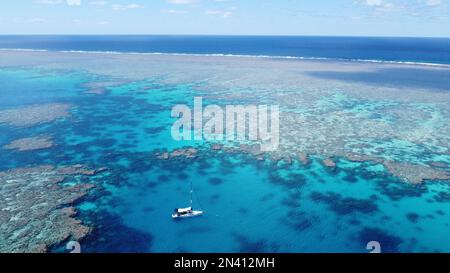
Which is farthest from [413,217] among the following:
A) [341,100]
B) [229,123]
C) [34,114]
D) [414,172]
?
[34,114]

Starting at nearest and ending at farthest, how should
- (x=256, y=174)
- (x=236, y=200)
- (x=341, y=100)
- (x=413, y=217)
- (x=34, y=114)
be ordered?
(x=413, y=217)
(x=236, y=200)
(x=256, y=174)
(x=34, y=114)
(x=341, y=100)

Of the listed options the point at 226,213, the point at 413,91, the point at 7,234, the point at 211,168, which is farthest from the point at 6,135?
the point at 413,91

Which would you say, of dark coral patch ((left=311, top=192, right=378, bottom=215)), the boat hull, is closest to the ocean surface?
dark coral patch ((left=311, top=192, right=378, bottom=215))

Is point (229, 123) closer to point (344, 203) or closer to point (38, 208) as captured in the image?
point (344, 203)

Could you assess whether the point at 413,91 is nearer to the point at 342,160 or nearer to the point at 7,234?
the point at 342,160

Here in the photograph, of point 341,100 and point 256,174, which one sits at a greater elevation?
point 341,100
